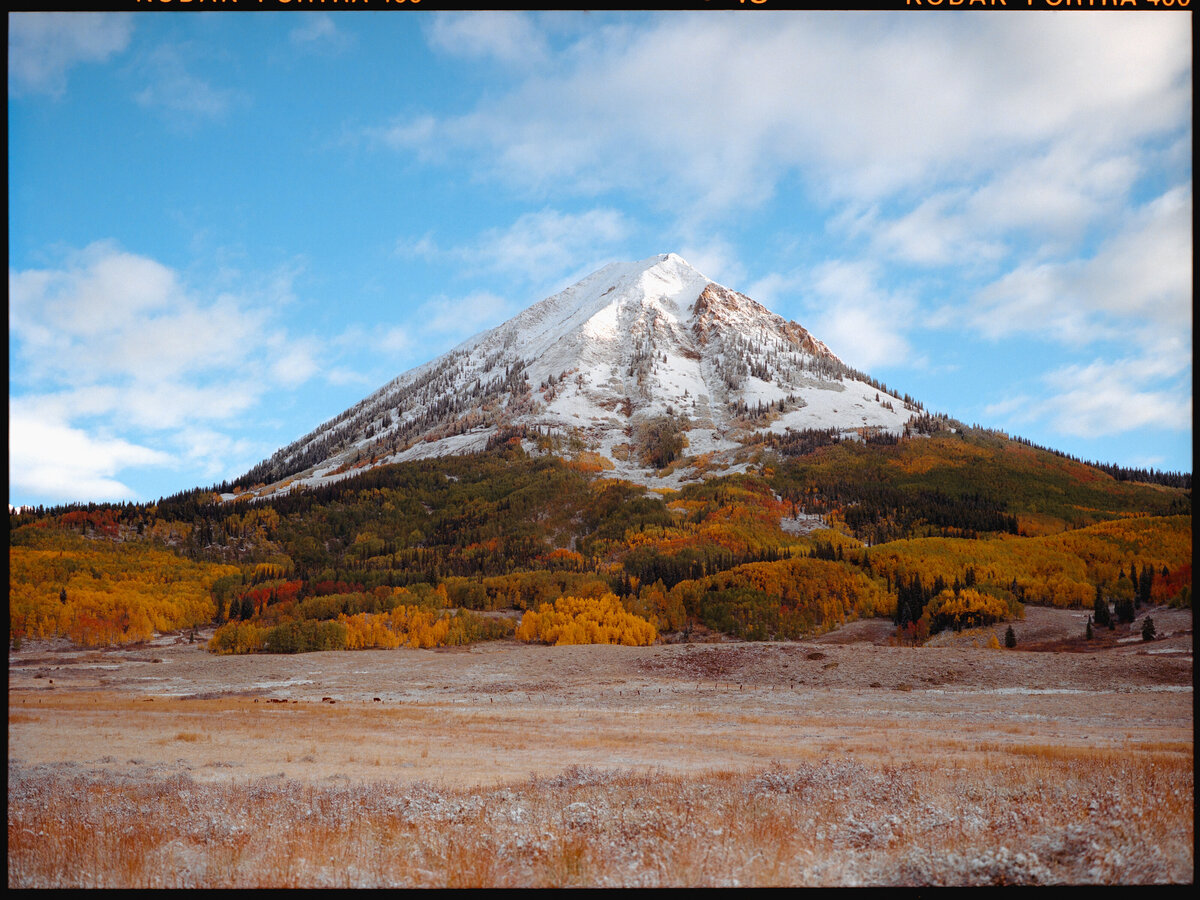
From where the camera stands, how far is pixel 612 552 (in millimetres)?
131500

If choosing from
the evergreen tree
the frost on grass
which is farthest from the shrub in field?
the frost on grass

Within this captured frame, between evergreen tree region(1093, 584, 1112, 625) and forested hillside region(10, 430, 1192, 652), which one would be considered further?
forested hillside region(10, 430, 1192, 652)

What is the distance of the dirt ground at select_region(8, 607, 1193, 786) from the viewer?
949 inches

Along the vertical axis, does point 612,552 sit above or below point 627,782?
above

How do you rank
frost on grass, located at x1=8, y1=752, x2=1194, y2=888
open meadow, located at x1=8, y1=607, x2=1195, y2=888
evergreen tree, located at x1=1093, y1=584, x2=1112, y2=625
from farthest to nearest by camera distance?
1. evergreen tree, located at x1=1093, y1=584, x2=1112, y2=625
2. open meadow, located at x1=8, y1=607, x2=1195, y2=888
3. frost on grass, located at x1=8, y1=752, x2=1194, y2=888

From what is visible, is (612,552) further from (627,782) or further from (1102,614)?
(627,782)

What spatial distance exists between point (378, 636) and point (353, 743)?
186 ft

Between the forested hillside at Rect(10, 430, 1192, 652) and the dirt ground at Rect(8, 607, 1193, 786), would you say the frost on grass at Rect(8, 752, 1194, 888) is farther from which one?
the forested hillside at Rect(10, 430, 1192, 652)

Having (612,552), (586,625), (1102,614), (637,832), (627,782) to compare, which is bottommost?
(586,625)

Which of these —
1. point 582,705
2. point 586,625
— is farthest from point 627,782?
point 586,625

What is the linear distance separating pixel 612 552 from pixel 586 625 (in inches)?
1951

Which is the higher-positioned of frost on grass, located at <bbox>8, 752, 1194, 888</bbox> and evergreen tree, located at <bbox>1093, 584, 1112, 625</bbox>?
frost on grass, located at <bbox>8, 752, 1194, 888</bbox>

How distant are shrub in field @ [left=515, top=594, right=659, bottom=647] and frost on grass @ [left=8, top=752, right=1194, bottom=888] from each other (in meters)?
63.7

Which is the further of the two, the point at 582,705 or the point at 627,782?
the point at 582,705
